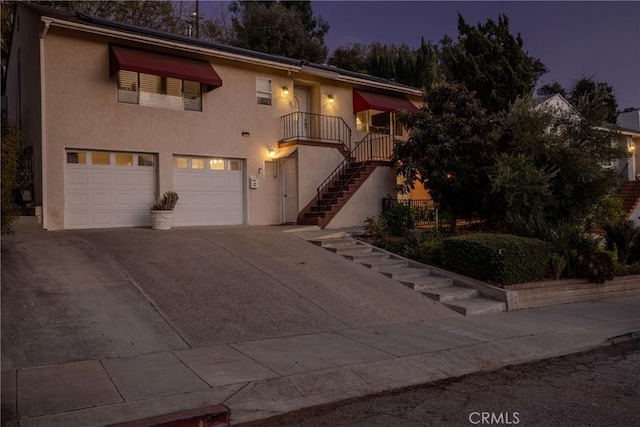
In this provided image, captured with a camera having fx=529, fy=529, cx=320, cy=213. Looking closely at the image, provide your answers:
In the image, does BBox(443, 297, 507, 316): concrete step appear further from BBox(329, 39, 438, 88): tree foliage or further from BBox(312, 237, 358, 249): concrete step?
BBox(329, 39, 438, 88): tree foliage

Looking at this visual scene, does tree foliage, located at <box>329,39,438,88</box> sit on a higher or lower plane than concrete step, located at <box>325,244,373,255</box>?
higher

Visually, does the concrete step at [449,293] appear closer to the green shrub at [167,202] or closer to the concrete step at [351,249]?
the concrete step at [351,249]

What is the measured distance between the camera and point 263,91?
1786cm

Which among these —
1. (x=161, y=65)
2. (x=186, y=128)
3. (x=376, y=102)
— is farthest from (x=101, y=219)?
(x=376, y=102)

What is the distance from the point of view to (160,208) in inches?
585

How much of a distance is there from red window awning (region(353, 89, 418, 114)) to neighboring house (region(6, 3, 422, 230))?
8 cm

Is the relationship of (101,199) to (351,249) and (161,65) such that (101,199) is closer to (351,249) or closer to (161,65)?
(161,65)

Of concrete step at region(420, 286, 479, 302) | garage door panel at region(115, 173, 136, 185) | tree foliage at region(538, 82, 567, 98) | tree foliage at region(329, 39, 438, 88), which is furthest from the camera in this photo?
tree foliage at region(538, 82, 567, 98)

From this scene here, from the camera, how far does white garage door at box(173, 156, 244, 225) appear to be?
635 inches

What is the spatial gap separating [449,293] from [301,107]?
35.7 ft

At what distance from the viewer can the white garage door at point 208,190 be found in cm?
1612

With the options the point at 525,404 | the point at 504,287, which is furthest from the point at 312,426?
the point at 504,287

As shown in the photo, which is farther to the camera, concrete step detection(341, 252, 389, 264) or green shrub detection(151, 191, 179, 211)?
green shrub detection(151, 191, 179, 211)

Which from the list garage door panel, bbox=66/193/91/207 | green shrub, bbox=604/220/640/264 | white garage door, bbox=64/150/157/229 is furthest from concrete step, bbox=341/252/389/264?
garage door panel, bbox=66/193/91/207
